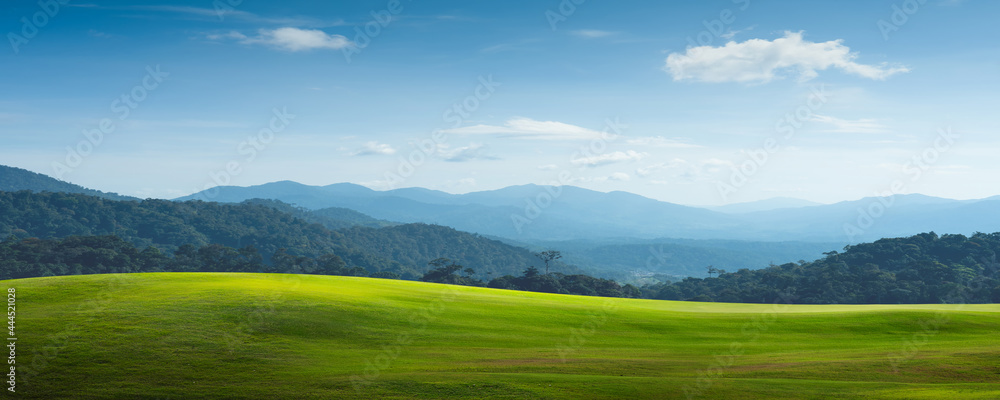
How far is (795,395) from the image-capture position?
17484mm

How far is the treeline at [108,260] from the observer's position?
105m

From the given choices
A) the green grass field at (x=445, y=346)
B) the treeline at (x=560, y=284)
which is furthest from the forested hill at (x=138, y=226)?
the green grass field at (x=445, y=346)

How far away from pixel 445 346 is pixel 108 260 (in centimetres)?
11115

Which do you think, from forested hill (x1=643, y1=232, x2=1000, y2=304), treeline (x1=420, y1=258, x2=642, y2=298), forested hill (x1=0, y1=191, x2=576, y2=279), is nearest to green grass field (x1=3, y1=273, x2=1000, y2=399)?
forested hill (x1=643, y1=232, x2=1000, y2=304)

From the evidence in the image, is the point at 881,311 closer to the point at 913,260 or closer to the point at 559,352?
the point at 559,352

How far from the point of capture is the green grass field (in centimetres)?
1816

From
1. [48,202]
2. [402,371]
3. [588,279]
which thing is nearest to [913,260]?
[588,279]

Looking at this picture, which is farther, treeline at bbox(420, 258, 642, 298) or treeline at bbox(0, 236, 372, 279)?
treeline at bbox(0, 236, 372, 279)

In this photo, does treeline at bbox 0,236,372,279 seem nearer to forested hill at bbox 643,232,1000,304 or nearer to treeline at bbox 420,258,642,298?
treeline at bbox 420,258,642,298

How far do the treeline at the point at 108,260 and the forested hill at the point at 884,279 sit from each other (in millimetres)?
71691

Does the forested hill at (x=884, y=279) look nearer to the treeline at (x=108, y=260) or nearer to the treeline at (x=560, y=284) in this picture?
the treeline at (x=560, y=284)

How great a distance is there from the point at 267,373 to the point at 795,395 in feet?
55.9

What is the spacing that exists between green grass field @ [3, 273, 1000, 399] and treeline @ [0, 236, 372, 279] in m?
87.3

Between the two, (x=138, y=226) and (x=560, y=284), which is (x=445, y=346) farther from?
(x=138, y=226)
